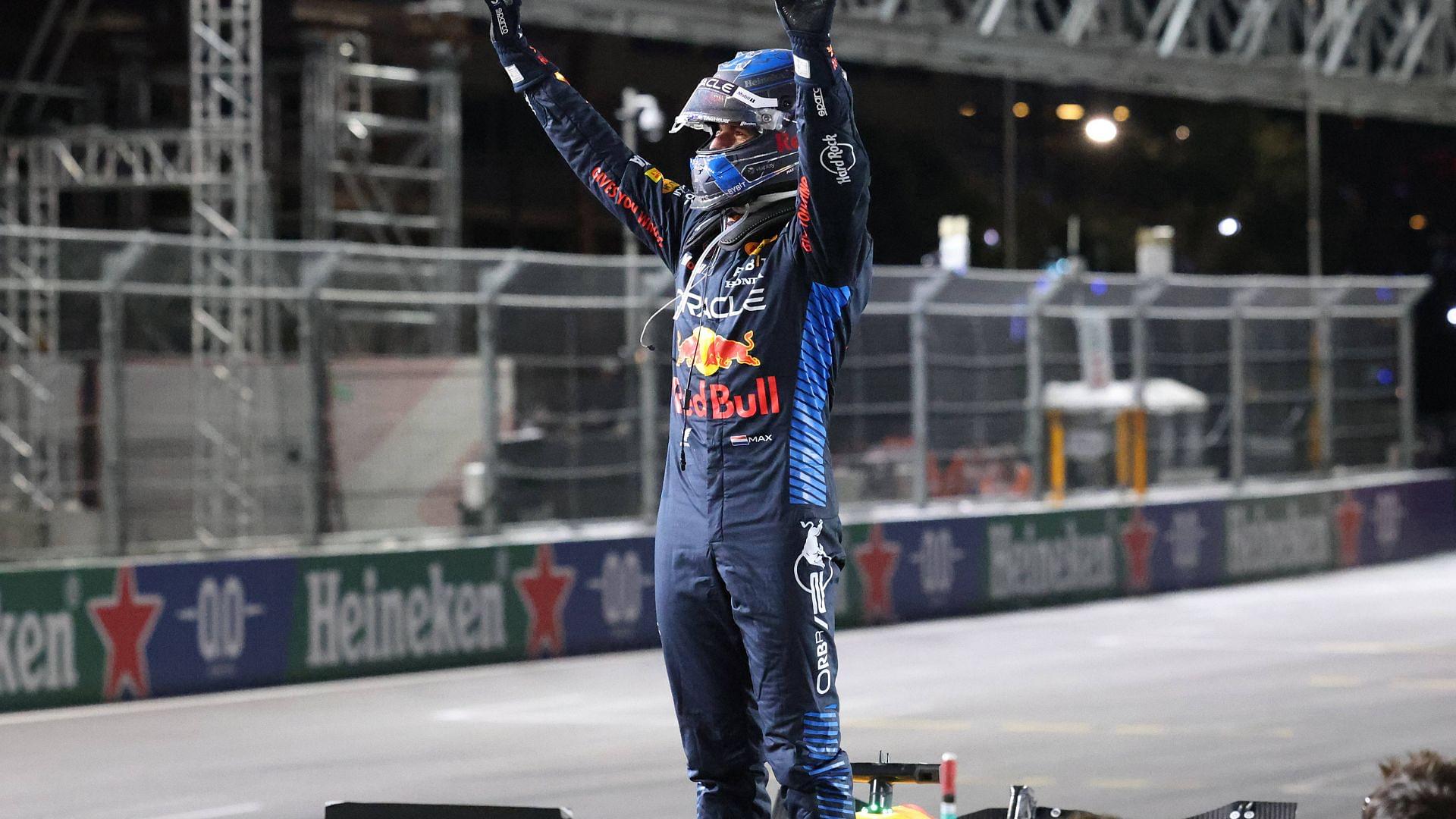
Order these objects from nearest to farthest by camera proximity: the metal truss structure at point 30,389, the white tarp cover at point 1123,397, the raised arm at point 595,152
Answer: the raised arm at point 595,152 → the metal truss structure at point 30,389 → the white tarp cover at point 1123,397

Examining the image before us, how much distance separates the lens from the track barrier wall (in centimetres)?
1277

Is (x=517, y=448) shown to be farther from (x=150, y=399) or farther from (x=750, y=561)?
(x=750, y=561)

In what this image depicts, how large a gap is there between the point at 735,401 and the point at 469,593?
10.7 metres

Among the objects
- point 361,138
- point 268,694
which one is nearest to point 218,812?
point 268,694

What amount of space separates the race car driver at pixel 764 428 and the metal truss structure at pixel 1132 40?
12.4 metres

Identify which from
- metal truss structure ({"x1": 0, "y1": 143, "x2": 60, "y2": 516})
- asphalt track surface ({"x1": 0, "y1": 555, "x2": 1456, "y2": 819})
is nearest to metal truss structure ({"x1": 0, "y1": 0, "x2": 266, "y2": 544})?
metal truss structure ({"x1": 0, "y1": 143, "x2": 60, "y2": 516})

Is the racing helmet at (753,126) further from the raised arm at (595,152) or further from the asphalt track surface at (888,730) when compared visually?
the asphalt track surface at (888,730)

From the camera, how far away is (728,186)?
14.3ft

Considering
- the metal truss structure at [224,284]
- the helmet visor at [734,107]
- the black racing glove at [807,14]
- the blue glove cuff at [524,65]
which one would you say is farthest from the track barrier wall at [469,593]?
the black racing glove at [807,14]

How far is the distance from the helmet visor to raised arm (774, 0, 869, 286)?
0.22 metres

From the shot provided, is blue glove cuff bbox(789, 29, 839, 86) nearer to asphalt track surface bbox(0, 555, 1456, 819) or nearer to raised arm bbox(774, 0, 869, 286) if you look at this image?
raised arm bbox(774, 0, 869, 286)

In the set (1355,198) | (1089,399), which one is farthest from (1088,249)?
(1089,399)

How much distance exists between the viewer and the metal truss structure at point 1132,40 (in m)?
17.9

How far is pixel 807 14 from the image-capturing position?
400 centimetres
